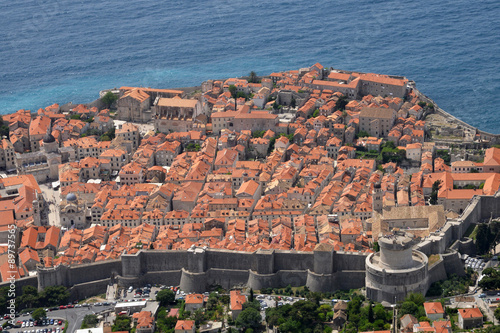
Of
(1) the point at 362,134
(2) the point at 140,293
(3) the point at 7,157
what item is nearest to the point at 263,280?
(2) the point at 140,293

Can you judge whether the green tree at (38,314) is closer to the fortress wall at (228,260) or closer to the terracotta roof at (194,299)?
the terracotta roof at (194,299)

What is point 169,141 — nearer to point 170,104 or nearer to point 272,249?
point 170,104

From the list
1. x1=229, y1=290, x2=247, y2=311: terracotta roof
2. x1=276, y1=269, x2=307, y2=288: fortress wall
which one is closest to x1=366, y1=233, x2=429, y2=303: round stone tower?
x1=276, y1=269, x2=307, y2=288: fortress wall

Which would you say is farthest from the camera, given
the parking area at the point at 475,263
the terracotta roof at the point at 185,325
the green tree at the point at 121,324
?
the parking area at the point at 475,263

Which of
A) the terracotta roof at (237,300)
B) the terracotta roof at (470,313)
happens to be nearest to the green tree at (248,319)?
the terracotta roof at (237,300)

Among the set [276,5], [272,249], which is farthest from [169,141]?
[276,5]

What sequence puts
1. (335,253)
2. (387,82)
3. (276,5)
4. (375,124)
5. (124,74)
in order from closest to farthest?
(335,253) < (375,124) < (387,82) < (124,74) < (276,5)
